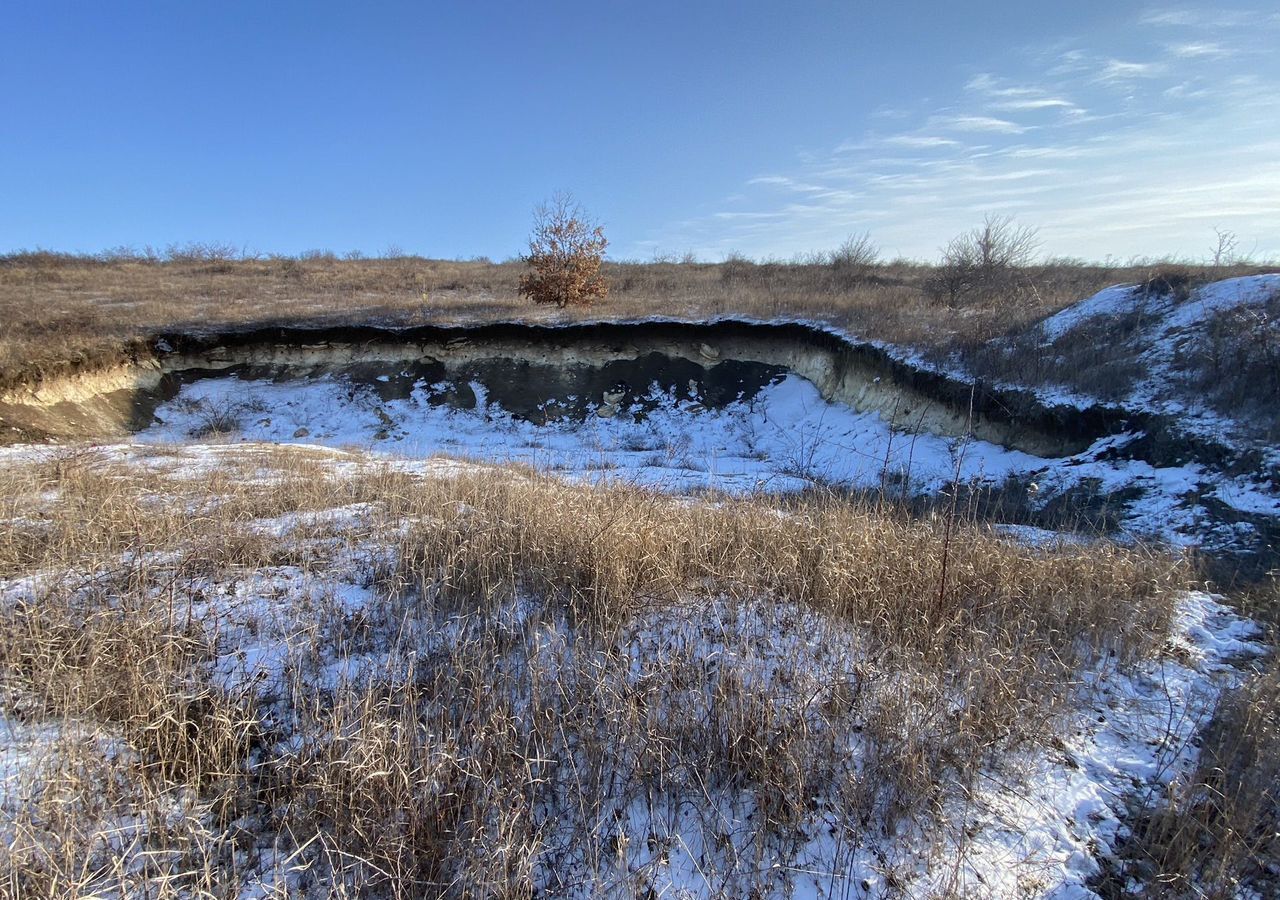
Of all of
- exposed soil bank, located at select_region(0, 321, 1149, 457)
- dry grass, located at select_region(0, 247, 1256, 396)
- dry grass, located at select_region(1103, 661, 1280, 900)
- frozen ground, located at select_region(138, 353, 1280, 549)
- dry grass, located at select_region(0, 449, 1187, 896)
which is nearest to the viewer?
dry grass, located at select_region(0, 449, 1187, 896)

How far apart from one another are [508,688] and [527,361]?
17235mm

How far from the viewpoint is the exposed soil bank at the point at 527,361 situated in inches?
639

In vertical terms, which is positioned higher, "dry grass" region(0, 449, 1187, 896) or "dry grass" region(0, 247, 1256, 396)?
"dry grass" region(0, 247, 1256, 396)

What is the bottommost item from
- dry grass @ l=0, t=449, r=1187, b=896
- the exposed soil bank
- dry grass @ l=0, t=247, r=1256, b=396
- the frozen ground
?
the frozen ground

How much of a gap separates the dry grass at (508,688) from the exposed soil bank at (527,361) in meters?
12.0

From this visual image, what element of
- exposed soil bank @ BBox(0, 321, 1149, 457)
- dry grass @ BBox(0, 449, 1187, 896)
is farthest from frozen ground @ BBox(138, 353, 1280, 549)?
dry grass @ BBox(0, 449, 1187, 896)

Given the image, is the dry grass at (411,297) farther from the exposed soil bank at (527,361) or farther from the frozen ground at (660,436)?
the frozen ground at (660,436)

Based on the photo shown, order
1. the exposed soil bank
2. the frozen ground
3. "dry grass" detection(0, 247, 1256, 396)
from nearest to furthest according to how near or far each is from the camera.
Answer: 1. the frozen ground
2. "dry grass" detection(0, 247, 1256, 396)
3. the exposed soil bank

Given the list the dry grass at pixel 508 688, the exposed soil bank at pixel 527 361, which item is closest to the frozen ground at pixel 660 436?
the exposed soil bank at pixel 527 361

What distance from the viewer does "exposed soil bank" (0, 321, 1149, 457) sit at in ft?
53.2

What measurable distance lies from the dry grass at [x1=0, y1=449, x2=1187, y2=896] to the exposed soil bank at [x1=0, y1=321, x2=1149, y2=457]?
12003 mm

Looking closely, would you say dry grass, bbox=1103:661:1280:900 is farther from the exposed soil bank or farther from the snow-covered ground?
the exposed soil bank

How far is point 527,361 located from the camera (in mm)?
19406

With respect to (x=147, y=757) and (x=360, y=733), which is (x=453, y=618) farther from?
(x=147, y=757)
